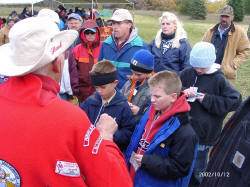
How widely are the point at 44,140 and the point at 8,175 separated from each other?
0.26m

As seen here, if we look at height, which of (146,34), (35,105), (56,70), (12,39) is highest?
(12,39)

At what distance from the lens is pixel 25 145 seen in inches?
45.3

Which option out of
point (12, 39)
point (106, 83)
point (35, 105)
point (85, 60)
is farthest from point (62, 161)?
point (85, 60)

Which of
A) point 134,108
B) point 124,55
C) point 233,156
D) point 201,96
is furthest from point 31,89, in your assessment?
point 124,55

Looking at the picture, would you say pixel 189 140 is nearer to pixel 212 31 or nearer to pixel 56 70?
pixel 56 70

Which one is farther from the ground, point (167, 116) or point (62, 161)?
point (62, 161)

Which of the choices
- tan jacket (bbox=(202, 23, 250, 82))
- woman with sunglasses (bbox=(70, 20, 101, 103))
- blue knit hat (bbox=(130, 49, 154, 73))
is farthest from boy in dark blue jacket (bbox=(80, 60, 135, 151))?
tan jacket (bbox=(202, 23, 250, 82))

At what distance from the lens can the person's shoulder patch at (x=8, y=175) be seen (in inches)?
46.6

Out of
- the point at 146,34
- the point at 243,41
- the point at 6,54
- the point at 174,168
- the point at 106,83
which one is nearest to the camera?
the point at 6,54

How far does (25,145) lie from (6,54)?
50 centimetres

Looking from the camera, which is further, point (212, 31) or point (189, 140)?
point (212, 31)

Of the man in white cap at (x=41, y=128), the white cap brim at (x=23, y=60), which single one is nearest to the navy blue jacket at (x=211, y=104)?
the man in white cap at (x=41, y=128)

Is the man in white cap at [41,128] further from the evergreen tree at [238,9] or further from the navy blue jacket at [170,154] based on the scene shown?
the evergreen tree at [238,9]

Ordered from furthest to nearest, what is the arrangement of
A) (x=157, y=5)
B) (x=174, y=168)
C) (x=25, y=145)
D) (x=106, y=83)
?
(x=157, y=5) < (x=106, y=83) < (x=174, y=168) < (x=25, y=145)
